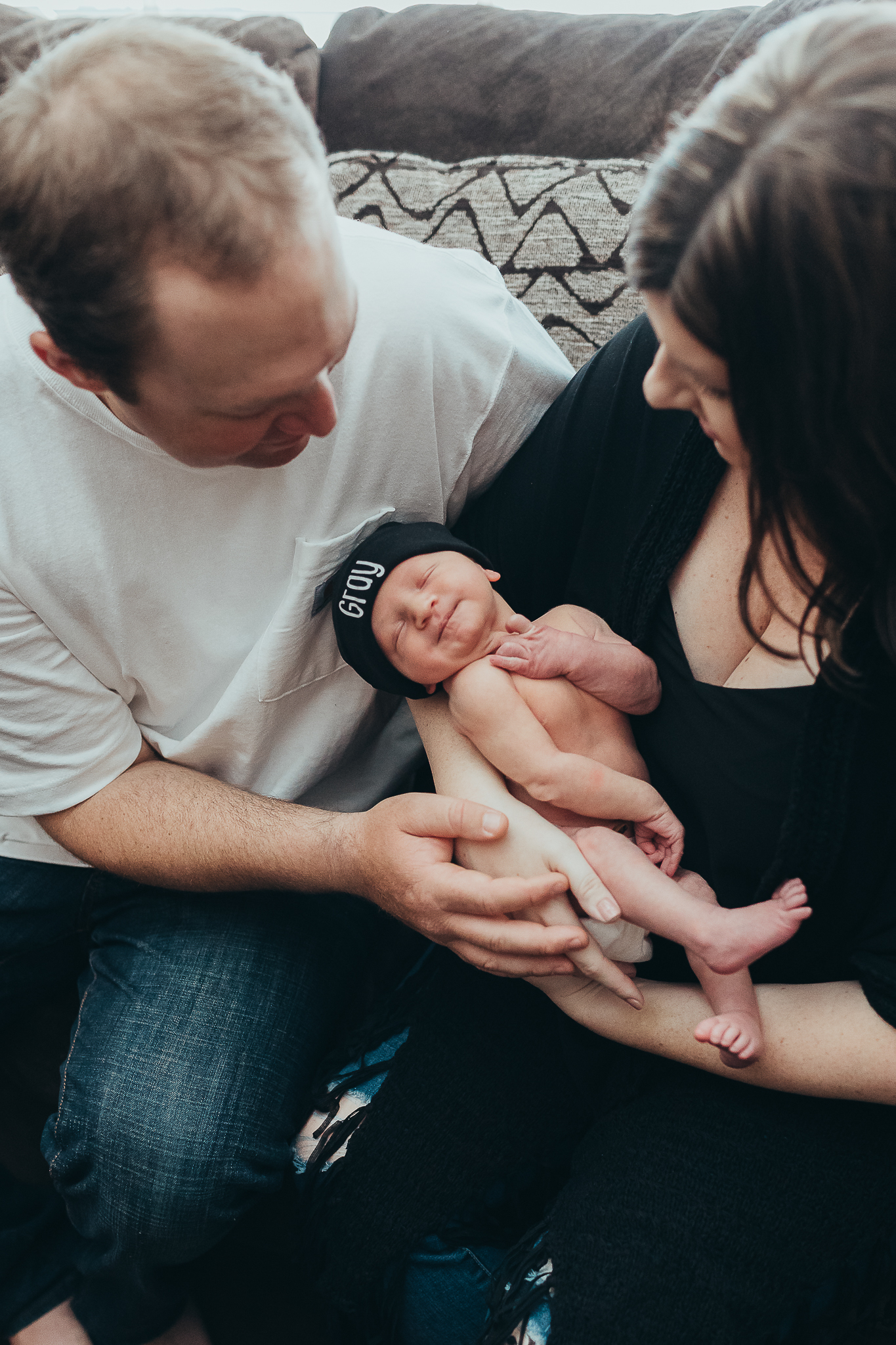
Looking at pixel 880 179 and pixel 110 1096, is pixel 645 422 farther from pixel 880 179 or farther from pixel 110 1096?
pixel 110 1096

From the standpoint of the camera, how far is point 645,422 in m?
1.04

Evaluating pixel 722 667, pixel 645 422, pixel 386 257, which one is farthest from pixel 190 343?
pixel 722 667

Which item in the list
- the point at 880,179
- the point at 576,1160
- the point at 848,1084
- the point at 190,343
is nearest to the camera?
the point at 880,179

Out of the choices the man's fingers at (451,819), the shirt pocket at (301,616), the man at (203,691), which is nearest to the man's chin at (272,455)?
the man at (203,691)

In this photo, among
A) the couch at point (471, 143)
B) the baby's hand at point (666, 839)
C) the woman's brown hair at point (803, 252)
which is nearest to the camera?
the woman's brown hair at point (803, 252)

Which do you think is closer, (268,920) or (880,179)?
(880,179)

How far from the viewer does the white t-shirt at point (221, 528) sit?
1.01 meters

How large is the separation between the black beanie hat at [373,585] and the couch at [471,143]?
0.55 meters

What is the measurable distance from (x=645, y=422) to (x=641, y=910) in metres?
0.55

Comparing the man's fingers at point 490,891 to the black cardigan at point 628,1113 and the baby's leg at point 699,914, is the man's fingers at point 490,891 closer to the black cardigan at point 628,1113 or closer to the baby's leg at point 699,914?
the baby's leg at point 699,914

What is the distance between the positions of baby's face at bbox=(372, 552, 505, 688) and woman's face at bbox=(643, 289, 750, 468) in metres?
0.36

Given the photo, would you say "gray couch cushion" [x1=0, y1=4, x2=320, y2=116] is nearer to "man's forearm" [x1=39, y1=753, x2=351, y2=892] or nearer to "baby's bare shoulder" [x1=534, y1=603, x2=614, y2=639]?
"baby's bare shoulder" [x1=534, y1=603, x2=614, y2=639]

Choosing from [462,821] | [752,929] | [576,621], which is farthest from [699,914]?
[576,621]

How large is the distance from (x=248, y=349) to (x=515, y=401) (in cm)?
48
